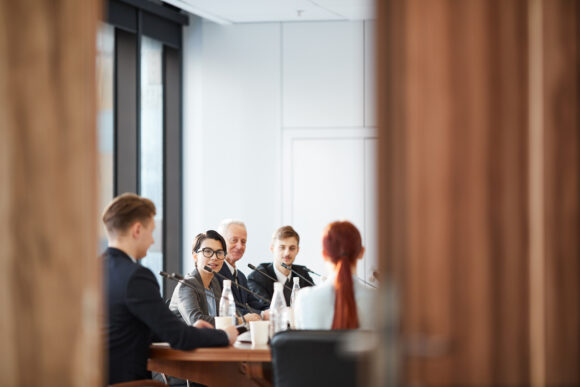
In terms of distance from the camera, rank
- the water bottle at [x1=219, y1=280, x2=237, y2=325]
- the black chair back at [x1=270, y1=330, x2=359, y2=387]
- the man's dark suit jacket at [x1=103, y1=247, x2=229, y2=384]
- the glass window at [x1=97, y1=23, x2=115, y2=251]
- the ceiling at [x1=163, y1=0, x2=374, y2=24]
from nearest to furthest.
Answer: the black chair back at [x1=270, y1=330, x2=359, y2=387], the man's dark suit jacket at [x1=103, y1=247, x2=229, y2=384], the water bottle at [x1=219, y1=280, x2=237, y2=325], the glass window at [x1=97, y1=23, x2=115, y2=251], the ceiling at [x1=163, y1=0, x2=374, y2=24]

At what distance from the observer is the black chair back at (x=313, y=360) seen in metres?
3.25

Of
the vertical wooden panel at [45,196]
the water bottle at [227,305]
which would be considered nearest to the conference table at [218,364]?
the water bottle at [227,305]

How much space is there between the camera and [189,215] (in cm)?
826

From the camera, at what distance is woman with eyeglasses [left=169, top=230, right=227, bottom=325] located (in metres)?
4.64

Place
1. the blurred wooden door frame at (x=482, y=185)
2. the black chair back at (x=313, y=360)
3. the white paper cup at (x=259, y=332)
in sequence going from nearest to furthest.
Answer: the blurred wooden door frame at (x=482, y=185) < the black chair back at (x=313, y=360) < the white paper cup at (x=259, y=332)

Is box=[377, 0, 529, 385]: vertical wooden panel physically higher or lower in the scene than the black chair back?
higher

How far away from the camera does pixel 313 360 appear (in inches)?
130

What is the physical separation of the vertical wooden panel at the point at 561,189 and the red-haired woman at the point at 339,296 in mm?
1485

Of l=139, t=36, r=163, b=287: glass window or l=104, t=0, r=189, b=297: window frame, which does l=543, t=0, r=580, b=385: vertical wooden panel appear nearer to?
l=104, t=0, r=189, b=297: window frame

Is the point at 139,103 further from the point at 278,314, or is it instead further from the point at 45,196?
the point at 45,196

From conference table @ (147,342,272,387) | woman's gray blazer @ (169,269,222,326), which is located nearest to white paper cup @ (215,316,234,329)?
conference table @ (147,342,272,387)

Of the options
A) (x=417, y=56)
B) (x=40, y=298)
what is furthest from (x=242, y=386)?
(x=417, y=56)

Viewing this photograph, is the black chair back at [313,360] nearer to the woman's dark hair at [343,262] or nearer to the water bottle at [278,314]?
the woman's dark hair at [343,262]

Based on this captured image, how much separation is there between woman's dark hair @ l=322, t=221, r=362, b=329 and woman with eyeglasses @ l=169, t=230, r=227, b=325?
3.37 feet
